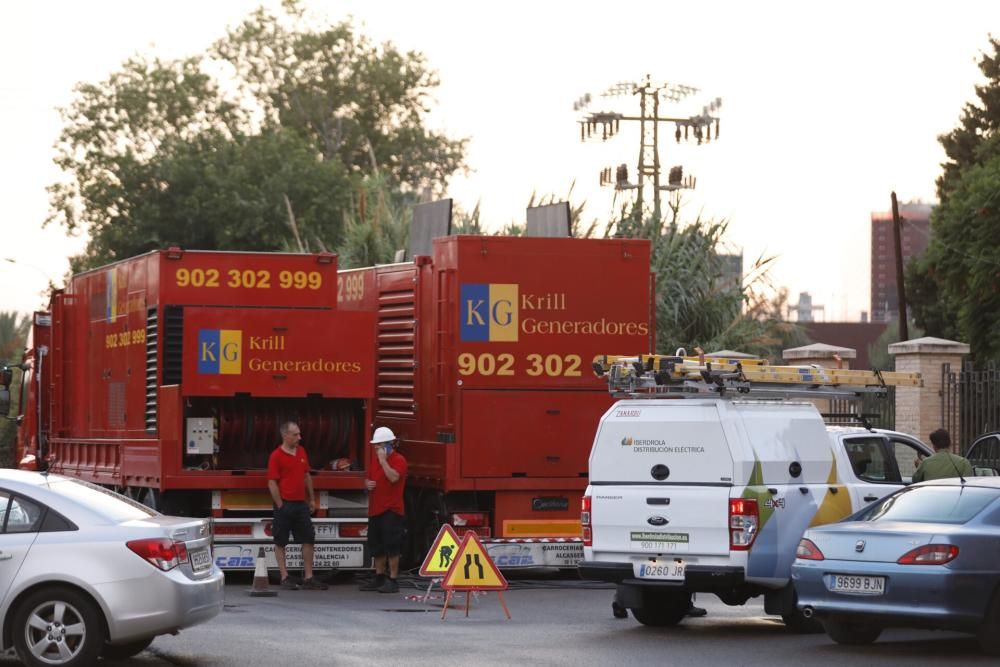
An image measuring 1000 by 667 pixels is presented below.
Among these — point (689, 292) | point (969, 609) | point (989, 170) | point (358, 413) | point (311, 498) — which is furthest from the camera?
point (989, 170)

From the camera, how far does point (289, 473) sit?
1773 cm

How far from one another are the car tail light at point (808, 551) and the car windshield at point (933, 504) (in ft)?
1.72

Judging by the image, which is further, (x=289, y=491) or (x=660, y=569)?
(x=289, y=491)

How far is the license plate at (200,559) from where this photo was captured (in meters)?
11.8

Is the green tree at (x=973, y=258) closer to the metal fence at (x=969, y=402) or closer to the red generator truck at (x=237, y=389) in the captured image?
the metal fence at (x=969, y=402)

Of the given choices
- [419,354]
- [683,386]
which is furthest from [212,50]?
[683,386]

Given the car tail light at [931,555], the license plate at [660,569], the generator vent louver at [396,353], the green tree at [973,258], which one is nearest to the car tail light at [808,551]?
the car tail light at [931,555]

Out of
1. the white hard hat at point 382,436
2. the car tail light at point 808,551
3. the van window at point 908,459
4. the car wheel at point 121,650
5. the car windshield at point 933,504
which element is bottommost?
the car wheel at point 121,650

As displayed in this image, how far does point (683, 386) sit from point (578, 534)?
4.67m

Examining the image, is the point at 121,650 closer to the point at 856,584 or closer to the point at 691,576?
the point at 691,576

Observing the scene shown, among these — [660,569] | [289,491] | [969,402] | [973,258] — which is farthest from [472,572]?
[973,258]

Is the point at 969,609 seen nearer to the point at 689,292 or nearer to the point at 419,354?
the point at 419,354

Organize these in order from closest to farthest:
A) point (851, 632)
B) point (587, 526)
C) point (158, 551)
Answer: point (158, 551), point (851, 632), point (587, 526)

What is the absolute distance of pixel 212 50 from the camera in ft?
244
